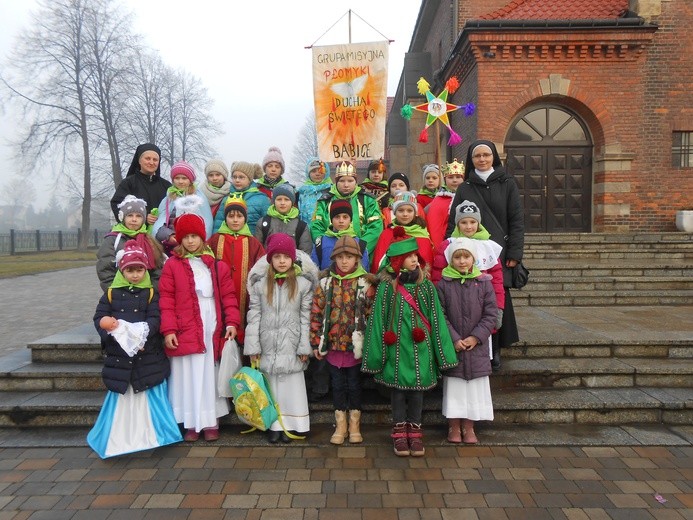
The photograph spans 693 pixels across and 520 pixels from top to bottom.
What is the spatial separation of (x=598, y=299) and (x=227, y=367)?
248 inches

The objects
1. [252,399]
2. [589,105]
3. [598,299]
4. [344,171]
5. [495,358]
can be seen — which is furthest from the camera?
[589,105]

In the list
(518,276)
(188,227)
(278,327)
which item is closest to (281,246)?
(278,327)

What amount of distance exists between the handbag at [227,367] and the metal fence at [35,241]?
1238 inches

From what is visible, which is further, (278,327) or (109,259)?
(109,259)

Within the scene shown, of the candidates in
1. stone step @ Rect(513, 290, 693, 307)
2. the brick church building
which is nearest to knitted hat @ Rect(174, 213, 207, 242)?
stone step @ Rect(513, 290, 693, 307)

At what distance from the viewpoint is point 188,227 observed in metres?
4.07

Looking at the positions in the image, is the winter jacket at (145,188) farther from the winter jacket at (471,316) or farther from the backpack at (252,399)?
the winter jacket at (471,316)

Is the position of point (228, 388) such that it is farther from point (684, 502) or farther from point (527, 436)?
point (684, 502)

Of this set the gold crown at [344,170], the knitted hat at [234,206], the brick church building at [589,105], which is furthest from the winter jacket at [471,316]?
the brick church building at [589,105]

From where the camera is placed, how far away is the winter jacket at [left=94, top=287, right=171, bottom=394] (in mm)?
3889

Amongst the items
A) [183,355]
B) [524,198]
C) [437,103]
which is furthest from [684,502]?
[524,198]

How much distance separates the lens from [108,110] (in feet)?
107

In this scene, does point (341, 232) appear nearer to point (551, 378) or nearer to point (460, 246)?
point (460, 246)

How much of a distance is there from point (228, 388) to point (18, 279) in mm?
14970
